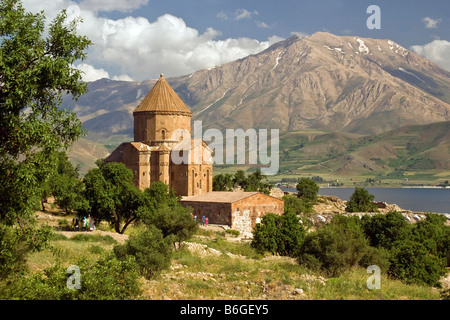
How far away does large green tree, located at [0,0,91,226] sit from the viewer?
43.4ft

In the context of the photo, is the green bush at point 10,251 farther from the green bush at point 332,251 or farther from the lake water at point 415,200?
the lake water at point 415,200

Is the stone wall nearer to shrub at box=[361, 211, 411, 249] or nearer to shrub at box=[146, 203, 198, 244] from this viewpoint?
shrub at box=[361, 211, 411, 249]

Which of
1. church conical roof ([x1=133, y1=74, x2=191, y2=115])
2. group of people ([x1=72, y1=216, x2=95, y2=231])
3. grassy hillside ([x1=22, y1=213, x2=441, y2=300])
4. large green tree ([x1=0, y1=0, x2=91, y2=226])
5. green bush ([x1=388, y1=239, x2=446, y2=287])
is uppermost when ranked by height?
church conical roof ([x1=133, y1=74, x2=191, y2=115])

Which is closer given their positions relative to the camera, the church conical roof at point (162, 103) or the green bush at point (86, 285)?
the green bush at point (86, 285)

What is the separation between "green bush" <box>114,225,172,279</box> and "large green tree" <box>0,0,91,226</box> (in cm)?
568

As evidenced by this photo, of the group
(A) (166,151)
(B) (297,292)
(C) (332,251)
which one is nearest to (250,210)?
(A) (166,151)

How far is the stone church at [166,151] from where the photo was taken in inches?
1925

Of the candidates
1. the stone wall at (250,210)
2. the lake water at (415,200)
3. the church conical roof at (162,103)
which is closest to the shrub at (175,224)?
the stone wall at (250,210)

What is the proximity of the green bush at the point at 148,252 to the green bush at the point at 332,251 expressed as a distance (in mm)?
7033

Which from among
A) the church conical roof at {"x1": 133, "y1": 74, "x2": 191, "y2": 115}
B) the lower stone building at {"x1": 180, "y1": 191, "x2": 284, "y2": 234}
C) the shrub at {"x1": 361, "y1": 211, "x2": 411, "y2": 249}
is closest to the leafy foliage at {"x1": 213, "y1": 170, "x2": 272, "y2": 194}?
the church conical roof at {"x1": 133, "y1": 74, "x2": 191, "y2": 115}

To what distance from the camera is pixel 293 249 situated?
3111cm
